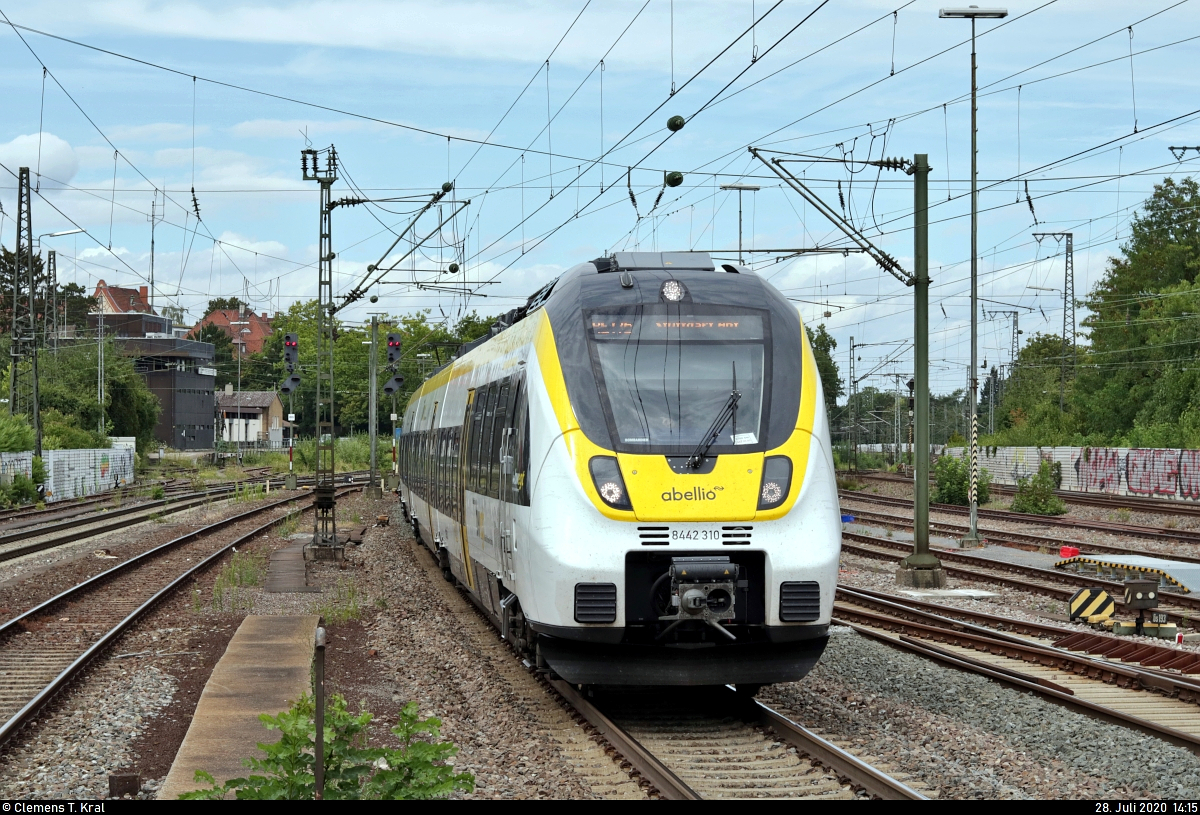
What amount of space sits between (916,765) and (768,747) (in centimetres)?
105

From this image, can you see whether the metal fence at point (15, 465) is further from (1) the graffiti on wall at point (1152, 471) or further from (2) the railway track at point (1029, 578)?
(1) the graffiti on wall at point (1152, 471)

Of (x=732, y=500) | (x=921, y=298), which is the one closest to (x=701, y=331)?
(x=732, y=500)

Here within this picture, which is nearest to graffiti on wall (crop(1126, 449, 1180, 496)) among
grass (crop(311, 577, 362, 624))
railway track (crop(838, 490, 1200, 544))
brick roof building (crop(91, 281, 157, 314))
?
railway track (crop(838, 490, 1200, 544))

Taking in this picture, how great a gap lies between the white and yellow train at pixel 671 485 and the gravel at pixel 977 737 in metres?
0.95

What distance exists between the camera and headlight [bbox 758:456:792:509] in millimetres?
9320

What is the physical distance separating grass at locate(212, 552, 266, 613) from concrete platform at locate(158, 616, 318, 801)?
2.26 meters

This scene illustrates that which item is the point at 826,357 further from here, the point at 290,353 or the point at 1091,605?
the point at 1091,605

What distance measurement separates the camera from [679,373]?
9.91m

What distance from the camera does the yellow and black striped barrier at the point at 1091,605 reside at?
14914 mm

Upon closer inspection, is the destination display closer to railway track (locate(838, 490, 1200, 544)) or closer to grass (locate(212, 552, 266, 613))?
grass (locate(212, 552, 266, 613))

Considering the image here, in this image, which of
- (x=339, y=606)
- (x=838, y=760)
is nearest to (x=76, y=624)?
(x=339, y=606)

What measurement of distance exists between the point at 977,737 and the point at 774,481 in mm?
2353

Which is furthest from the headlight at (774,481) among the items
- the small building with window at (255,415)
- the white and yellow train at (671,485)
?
the small building with window at (255,415)

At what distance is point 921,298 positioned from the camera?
1927 cm
